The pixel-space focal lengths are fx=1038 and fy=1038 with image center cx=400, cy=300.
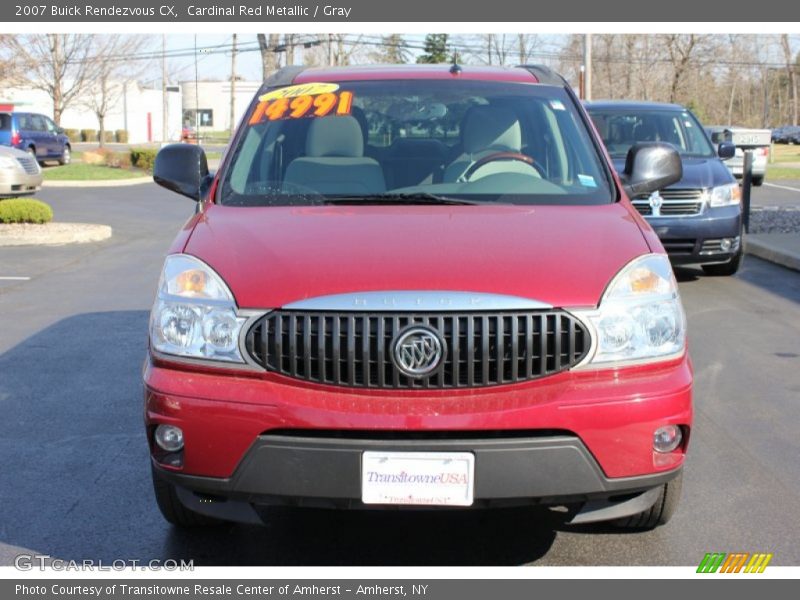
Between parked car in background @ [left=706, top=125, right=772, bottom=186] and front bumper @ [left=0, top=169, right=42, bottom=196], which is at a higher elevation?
parked car in background @ [left=706, top=125, right=772, bottom=186]

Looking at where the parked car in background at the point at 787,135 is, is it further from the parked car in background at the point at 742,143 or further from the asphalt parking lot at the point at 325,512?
the asphalt parking lot at the point at 325,512

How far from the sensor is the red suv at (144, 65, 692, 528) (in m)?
3.31

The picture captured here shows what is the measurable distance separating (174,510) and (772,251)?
10.1 m

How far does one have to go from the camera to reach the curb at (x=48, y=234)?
1461cm

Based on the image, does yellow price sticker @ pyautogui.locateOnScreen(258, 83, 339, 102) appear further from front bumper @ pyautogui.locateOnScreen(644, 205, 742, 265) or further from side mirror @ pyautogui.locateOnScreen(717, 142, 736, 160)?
side mirror @ pyautogui.locateOnScreen(717, 142, 736, 160)

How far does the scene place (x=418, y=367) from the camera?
336 cm

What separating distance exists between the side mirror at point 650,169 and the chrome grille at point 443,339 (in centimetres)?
176

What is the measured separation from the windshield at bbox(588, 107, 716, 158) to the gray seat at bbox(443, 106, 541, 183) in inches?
264

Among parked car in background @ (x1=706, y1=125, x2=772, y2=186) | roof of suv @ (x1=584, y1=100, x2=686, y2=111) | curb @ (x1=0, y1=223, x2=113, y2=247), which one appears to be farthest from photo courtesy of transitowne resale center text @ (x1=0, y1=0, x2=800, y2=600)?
curb @ (x1=0, y1=223, x2=113, y2=247)

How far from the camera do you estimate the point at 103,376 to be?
6801mm

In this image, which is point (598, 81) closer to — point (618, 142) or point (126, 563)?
point (618, 142)

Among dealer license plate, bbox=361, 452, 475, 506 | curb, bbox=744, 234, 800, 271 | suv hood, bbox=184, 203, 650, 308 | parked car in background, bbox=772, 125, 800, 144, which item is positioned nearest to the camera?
dealer license plate, bbox=361, 452, 475, 506

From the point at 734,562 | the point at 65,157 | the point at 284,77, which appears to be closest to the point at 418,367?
the point at 734,562

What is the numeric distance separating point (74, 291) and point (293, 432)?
7700 millimetres
